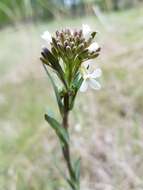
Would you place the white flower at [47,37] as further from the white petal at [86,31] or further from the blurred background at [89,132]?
the blurred background at [89,132]

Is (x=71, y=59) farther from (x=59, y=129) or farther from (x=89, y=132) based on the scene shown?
(x=89, y=132)

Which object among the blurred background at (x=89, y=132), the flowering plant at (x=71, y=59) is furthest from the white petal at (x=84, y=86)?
the blurred background at (x=89, y=132)

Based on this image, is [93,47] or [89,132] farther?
[89,132]

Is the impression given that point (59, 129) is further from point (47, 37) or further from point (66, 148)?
point (47, 37)

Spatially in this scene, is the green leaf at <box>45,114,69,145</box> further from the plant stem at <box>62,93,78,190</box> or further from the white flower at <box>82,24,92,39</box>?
the white flower at <box>82,24,92,39</box>

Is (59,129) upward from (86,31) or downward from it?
downward

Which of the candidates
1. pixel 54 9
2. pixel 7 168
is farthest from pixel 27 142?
pixel 54 9

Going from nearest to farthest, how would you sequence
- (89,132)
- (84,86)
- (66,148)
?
(84,86)
(66,148)
(89,132)

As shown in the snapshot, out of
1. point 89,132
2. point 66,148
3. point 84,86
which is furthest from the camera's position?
point 89,132

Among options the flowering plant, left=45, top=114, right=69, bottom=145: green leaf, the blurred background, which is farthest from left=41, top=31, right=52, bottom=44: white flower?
the blurred background

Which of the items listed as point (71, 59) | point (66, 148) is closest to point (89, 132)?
point (66, 148)
